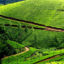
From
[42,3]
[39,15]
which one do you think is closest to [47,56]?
[39,15]

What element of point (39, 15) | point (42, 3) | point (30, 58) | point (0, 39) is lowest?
point (30, 58)

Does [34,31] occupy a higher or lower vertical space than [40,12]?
lower

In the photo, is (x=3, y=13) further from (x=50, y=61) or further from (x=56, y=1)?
(x=50, y=61)

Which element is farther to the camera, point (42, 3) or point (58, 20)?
point (42, 3)

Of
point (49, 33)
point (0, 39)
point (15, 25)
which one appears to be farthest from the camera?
point (15, 25)

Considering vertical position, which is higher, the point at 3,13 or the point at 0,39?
the point at 3,13

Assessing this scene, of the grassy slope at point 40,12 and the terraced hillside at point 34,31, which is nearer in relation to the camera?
the terraced hillside at point 34,31

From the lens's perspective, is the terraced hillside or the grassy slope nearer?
the terraced hillside

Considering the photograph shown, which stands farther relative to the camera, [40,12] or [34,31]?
[40,12]
